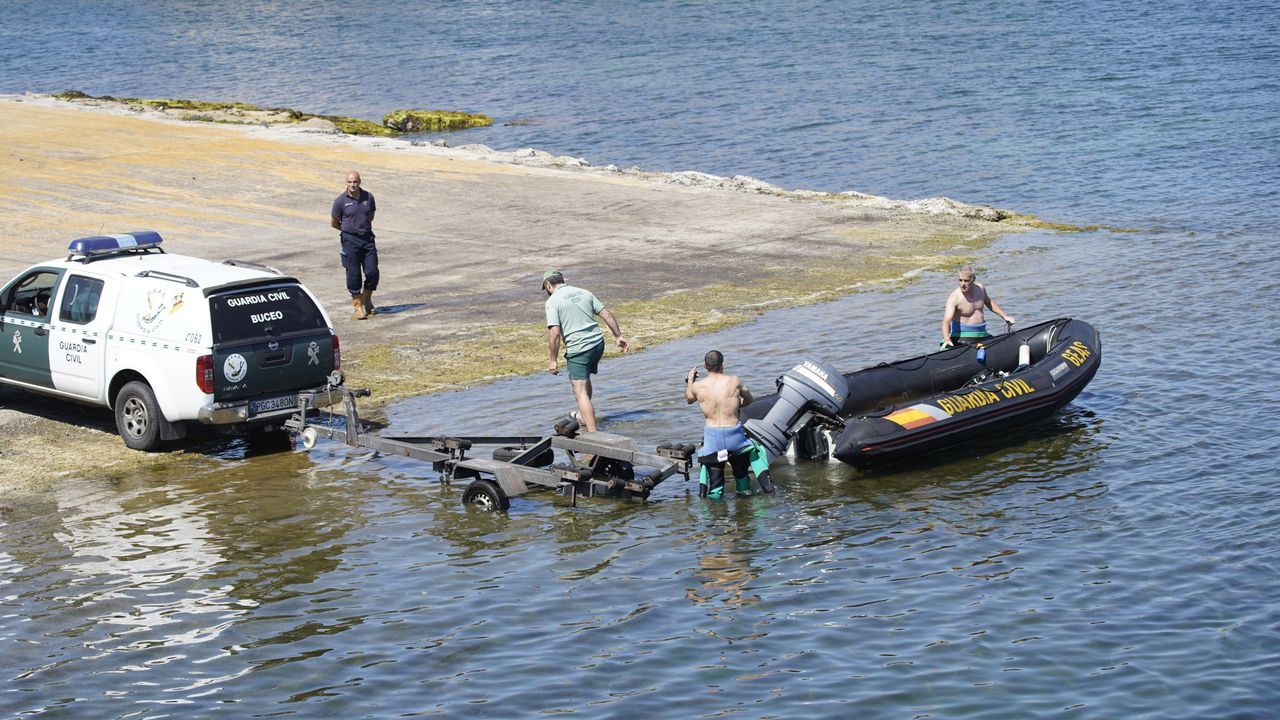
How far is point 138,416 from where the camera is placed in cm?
1388

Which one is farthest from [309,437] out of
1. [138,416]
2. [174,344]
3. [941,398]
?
[941,398]

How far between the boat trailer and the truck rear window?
959 millimetres

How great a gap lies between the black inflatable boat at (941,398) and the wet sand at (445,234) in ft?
14.9

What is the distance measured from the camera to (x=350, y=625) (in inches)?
398

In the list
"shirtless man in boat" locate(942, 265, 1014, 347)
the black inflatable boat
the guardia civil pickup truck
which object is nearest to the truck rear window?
the guardia civil pickup truck

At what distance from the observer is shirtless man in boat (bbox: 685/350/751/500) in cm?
1234

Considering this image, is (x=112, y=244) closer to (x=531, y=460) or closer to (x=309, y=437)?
(x=309, y=437)

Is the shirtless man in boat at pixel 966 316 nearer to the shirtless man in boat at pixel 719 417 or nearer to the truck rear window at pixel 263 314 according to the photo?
the shirtless man in boat at pixel 719 417

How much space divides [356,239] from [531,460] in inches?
308

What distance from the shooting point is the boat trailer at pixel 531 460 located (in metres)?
12.1

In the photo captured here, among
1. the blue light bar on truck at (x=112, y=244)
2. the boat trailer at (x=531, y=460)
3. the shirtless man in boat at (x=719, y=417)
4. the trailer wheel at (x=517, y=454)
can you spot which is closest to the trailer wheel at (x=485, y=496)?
the boat trailer at (x=531, y=460)

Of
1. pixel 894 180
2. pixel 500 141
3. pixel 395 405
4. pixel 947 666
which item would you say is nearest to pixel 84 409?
pixel 395 405

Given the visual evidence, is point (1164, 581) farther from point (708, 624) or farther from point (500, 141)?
point (500, 141)

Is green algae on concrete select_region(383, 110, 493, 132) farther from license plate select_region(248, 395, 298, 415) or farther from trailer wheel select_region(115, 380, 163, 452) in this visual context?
license plate select_region(248, 395, 298, 415)
